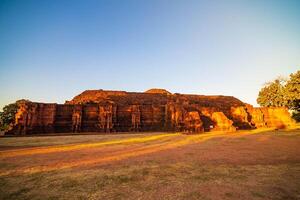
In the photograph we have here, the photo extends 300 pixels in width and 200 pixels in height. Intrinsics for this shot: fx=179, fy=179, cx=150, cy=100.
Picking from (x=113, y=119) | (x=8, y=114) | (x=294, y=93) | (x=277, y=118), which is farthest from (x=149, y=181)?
(x=8, y=114)

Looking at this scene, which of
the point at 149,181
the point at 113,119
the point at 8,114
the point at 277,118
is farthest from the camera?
the point at 8,114

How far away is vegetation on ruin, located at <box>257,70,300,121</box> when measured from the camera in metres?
30.4

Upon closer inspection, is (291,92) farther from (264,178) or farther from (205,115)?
(264,178)

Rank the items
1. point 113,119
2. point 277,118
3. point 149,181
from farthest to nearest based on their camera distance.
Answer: point 277,118
point 113,119
point 149,181

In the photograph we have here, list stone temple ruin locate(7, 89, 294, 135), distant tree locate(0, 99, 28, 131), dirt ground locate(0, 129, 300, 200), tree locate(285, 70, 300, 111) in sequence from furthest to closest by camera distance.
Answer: distant tree locate(0, 99, 28, 131), tree locate(285, 70, 300, 111), stone temple ruin locate(7, 89, 294, 135), dirt ground locate(0, 129, 300, 200)

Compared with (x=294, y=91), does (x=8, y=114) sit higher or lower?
lower

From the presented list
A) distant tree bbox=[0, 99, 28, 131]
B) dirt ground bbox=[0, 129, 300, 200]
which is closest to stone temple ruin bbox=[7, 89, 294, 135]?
distant tree bbox=[0, 99, 28, 131]

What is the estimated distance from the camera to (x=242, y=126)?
27859 mm

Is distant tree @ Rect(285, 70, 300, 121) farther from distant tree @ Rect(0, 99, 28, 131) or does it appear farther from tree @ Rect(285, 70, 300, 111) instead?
distant tree @ Rect(0, 99, 28, 131)

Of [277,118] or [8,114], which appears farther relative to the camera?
[8,114]

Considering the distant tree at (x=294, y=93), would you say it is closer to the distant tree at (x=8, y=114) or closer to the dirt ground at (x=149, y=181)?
the dirt ground at (x=149, y=181)

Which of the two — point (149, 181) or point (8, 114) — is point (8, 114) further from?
point (149, 181)

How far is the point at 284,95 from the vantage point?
34062mm

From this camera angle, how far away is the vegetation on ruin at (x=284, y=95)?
3043cm
